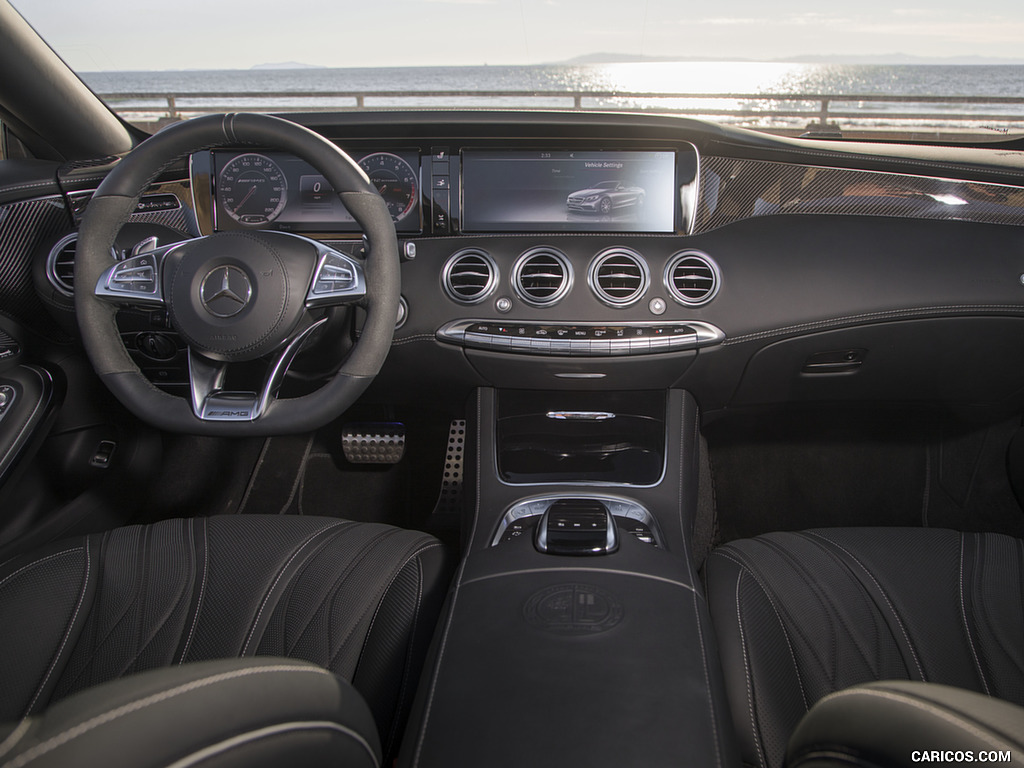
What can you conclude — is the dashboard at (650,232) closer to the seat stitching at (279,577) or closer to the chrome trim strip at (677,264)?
the chrome trim strip at (677,264)

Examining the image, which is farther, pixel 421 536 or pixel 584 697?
pixel 421 536

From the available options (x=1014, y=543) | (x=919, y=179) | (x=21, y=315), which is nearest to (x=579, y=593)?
Result: (x=1014, y=543)

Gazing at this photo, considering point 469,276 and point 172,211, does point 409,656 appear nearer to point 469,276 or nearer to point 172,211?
point 469,276

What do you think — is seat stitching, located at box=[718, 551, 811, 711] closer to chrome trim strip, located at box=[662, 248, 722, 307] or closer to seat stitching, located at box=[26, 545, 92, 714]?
chrome trim strip, located at box=[662, 248, 722, 307]

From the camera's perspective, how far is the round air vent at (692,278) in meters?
1.67

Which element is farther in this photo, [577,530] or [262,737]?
[577,530]

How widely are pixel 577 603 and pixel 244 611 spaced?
1.91 feet

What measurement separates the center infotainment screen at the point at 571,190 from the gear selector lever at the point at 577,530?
69 centimetres

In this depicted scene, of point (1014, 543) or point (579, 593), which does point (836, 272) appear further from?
point (579, 593)

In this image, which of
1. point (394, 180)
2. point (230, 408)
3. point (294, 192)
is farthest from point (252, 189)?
point (230, 408)

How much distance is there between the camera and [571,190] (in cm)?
169

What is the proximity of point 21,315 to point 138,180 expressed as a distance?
0.73 meters

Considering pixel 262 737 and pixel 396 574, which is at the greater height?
pixel 262 737

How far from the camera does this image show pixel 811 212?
172cm
